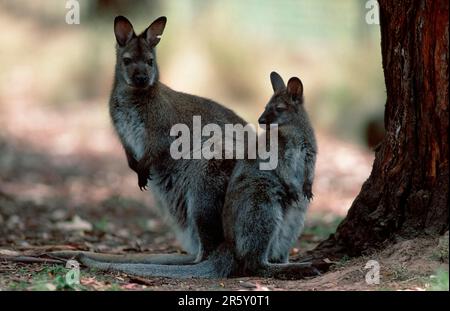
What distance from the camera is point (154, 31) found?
19.5 feet

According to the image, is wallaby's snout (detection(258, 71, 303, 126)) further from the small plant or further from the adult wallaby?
the small plant

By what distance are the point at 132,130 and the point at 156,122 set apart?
23 cm

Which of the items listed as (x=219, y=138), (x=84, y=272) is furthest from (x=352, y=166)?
(x=84, y=272)

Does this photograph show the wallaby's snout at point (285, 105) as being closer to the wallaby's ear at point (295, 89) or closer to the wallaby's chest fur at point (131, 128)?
the wallaby's ear at point (295, 89)

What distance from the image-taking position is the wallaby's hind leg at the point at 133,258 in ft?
17.8

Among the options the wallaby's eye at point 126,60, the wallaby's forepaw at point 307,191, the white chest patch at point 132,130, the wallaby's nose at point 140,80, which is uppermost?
the wallaby's eye at point 126,60

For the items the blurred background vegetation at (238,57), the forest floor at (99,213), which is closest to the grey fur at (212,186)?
the forest floor at (99,213)

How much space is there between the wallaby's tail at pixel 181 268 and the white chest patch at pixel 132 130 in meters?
1.07

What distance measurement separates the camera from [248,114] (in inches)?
531

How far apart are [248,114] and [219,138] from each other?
7.77m

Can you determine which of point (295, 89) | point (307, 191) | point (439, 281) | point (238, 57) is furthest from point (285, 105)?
point (238, 57)

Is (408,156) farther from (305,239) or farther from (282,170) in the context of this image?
(305,239)

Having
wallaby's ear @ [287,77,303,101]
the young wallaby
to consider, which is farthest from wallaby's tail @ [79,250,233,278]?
wallaby's ear @ [287,77,303,101]

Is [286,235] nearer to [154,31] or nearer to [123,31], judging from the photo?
[154,31]
